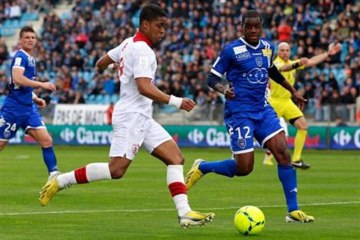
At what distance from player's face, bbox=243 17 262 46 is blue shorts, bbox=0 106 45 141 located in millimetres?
5436

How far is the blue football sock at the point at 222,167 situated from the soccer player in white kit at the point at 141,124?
2511mm

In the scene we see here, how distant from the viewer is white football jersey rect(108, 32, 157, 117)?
12.0 metres

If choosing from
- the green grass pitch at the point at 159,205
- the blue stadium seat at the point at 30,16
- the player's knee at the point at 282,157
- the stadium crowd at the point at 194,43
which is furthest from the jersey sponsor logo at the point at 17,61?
the blue stadium seat at the point at 30,16

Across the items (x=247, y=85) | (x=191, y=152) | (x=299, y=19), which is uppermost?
(x=247, y=85)

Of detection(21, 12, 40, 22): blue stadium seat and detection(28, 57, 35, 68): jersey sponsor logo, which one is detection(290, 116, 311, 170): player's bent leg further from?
detection(21, 12, 40, 22): blue stadium seat

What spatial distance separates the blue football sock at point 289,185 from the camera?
13.4 m

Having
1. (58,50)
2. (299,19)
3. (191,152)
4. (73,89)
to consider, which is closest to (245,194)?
(191,152)

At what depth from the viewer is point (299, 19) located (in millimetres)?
39219

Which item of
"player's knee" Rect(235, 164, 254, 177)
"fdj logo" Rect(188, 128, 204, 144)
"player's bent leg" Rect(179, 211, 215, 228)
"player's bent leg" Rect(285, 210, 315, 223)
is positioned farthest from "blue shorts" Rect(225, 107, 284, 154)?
"fdj logo" Rect(188, 128, 204, 144)

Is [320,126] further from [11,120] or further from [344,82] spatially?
[11,120]

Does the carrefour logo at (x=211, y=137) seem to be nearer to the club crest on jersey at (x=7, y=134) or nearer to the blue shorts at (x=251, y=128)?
the club crest on jersey at (x=7, y=134)

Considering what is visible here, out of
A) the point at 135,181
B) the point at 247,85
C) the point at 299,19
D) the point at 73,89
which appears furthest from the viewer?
the point at 73,89

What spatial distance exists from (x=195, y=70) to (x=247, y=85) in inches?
→ 1018

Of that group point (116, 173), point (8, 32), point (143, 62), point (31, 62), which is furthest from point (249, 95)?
point (8, 32)
